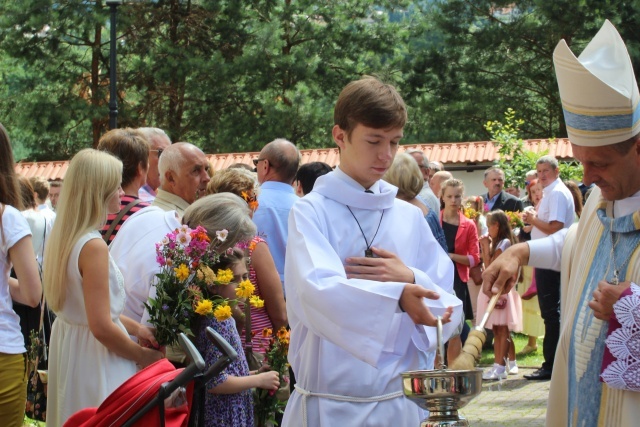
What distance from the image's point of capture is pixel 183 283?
443 cm

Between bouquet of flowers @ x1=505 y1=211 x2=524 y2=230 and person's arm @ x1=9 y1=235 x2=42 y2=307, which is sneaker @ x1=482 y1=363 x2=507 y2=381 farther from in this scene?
person's arm @ x1=9 y1=235 x2=42 y2=307

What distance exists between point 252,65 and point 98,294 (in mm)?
25760

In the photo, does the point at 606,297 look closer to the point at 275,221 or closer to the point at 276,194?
the point at 275,221

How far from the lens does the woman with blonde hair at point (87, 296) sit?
4297mm

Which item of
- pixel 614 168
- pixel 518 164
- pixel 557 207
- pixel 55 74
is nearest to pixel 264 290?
pixel 614 168

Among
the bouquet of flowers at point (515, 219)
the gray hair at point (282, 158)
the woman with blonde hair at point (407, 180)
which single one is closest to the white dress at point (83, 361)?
the gray hair at point (282, 158)

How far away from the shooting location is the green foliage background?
1180 inches

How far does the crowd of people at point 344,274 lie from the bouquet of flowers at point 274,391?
6cm

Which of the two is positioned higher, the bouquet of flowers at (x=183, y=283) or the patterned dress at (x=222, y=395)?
the bouquet of flowers at (x=183, y=283)

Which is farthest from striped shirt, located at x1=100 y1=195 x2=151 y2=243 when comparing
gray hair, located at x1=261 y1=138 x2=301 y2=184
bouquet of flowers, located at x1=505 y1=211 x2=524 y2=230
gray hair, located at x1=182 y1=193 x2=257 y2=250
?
bouquet of flowers, located at x1=505 y1=211 x2=524 y2=230

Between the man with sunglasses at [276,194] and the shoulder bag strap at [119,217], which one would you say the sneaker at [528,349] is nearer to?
the man with sunglasses at [276,194]

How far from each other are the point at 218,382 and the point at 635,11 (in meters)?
28.9

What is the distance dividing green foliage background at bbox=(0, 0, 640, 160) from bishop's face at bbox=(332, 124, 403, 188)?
25770mm

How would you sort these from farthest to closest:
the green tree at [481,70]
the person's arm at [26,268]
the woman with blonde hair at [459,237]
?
the green tree at [481,70]
the woman with blonde hair at [459,237]
the person's arm at [26,268]
